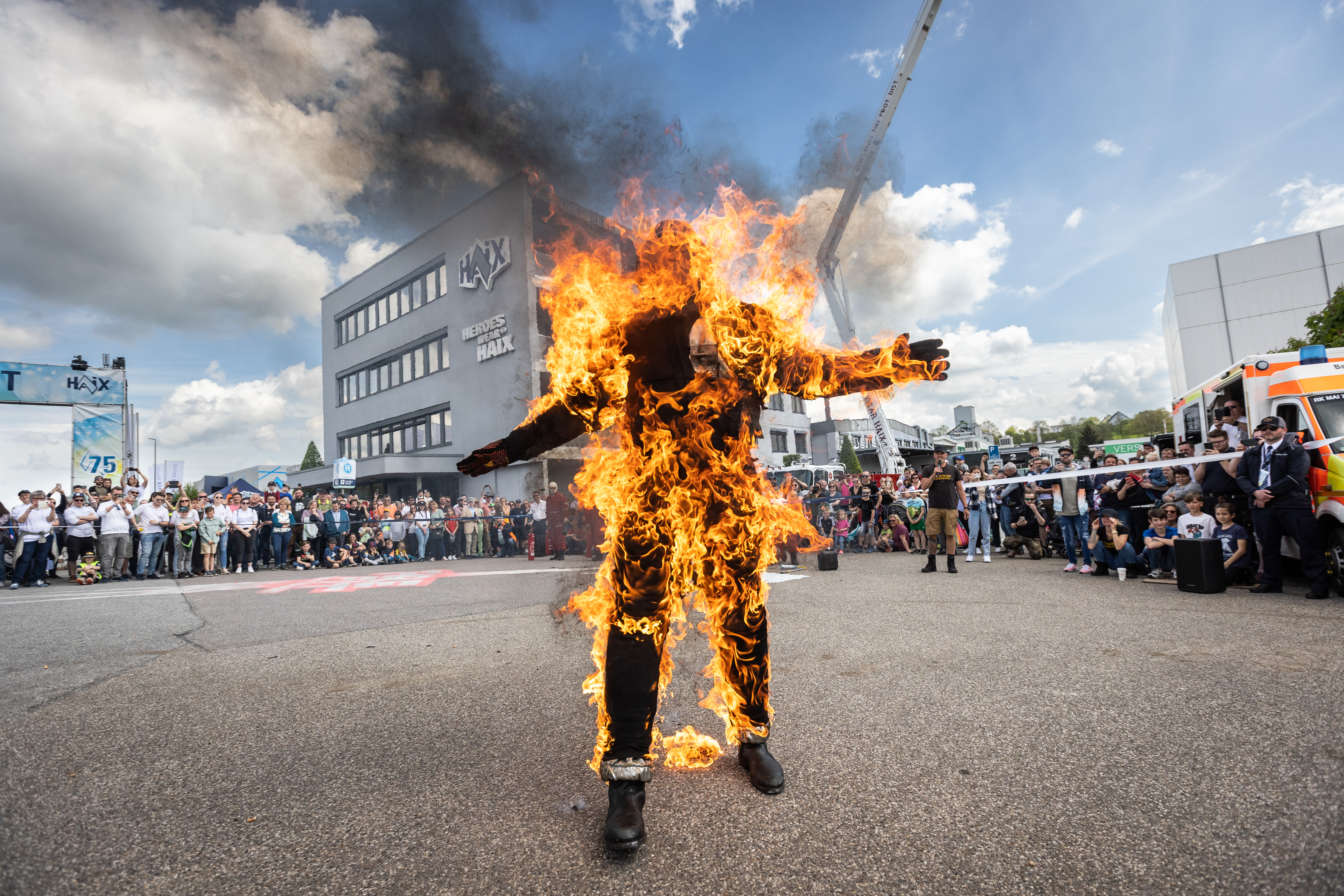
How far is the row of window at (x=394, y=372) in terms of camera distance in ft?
101

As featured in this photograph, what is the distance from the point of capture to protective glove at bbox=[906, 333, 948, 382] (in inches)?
107

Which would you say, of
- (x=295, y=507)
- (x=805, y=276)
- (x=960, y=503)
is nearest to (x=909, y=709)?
(x=805, y=276)

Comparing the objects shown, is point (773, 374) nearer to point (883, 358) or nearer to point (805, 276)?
point (883, 358)

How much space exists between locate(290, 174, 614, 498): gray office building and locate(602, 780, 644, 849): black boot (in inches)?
634

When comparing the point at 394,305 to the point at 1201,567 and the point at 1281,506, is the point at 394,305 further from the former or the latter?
the point at 1281,506

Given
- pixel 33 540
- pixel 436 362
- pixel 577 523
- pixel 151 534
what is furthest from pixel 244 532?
pixel 436 362

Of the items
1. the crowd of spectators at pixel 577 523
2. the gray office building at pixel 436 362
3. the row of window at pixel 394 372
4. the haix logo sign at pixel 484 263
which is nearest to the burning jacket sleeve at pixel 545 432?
the crowd of spectators at pixel 577 523

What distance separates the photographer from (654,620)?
2.51 metres

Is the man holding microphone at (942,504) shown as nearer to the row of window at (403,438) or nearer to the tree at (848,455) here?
the row of window at (403,438)

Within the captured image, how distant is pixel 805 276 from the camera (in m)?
3.20

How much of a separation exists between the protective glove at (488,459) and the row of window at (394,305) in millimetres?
28869

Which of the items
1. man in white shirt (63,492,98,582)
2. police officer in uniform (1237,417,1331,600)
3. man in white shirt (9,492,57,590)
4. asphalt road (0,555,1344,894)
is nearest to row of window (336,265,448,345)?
man in white shirt (63,492,98,582)

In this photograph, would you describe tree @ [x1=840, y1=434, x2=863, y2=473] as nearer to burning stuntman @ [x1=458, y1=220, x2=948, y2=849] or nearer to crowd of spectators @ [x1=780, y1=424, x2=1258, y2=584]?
crowd of spectators @ [x1=780, y1=424, x2=1258, y2=584]

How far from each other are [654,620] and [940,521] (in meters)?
8.92
